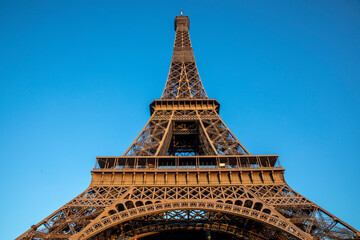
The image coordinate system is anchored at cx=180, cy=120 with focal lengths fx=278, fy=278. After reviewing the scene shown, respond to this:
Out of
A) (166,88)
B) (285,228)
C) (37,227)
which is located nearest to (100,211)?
(37,227)

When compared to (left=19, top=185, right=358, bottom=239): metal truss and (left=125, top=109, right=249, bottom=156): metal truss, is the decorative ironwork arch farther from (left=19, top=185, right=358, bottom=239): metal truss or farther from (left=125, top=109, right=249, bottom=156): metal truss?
(left=125, top=109, right=249, bottom=156): metal truss

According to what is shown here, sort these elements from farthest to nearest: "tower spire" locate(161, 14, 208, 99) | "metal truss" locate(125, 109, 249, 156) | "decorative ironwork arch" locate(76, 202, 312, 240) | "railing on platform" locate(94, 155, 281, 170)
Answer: "tower spire" locate(161, 14, 208, 99), "metal truss" locate(125, 109, 249, 156), "railing on platform" locate(94, 155, 281, 170), "decorative ironwork arch" locate(76, 202, 312, 240)

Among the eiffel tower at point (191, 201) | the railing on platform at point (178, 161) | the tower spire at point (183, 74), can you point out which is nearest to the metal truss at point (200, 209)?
the eiffel tower at point (191, 201)

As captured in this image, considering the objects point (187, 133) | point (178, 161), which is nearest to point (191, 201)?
point (178, 161)

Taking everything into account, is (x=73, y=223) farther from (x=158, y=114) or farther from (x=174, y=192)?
(x=158, y=114)

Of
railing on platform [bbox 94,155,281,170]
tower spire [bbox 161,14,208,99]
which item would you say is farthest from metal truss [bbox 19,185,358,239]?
tower spire [bbox 161,14,208,99]

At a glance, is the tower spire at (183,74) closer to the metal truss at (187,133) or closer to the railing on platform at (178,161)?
the metal truss at (187,133)
